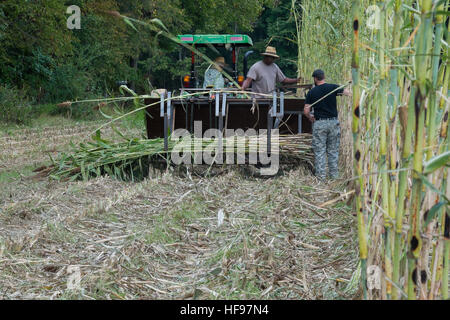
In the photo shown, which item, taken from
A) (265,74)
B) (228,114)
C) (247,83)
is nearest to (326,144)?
(228,114)

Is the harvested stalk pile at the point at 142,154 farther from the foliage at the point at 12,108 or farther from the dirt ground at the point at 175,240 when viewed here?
the foliage at the point at 12,108

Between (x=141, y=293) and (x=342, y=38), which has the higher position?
(x=342, y=38)

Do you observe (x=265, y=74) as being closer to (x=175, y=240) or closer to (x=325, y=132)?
(x=325, y=132)

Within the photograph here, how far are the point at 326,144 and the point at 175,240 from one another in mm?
3588

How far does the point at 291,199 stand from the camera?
20.4ft

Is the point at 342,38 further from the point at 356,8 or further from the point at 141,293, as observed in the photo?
the point at 356,8

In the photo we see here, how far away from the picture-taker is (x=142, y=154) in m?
8.12

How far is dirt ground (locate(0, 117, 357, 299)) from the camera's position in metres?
3.64

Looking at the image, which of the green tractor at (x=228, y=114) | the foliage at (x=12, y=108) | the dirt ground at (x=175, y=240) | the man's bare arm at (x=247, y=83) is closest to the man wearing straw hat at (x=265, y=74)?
the man's bare arm at (x=247, y=83)

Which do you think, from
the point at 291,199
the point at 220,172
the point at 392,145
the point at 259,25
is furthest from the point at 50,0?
the point at 259,25

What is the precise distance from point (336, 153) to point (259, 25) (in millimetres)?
38515

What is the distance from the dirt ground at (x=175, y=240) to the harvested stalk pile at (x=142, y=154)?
1.45ft

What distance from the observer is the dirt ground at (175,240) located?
364 cm

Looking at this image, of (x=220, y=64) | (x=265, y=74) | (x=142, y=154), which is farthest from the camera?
(x=265, y=74)
